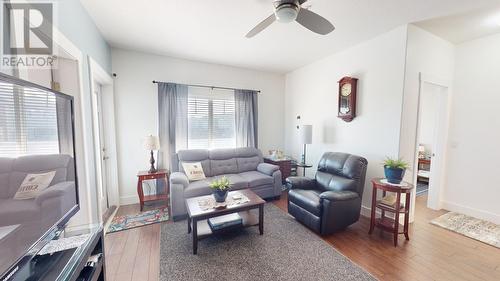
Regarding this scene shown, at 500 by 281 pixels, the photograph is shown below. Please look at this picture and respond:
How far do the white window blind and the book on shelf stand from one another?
1.66 m

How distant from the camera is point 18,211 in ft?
2.88

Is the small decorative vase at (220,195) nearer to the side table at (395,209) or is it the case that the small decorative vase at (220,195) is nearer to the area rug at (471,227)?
the side table at (395,209)

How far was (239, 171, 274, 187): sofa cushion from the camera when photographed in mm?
3356

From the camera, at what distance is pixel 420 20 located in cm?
238

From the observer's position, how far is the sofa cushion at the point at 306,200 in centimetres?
244

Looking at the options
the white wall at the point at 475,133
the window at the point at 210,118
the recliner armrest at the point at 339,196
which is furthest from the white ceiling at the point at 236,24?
the recliner armrest at the point at 339,196

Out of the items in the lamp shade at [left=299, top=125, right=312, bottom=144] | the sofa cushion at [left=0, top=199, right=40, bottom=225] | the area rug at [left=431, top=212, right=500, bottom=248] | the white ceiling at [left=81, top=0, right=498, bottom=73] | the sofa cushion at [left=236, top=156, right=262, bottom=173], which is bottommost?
the area rug at [left=431, top=212, right=500, bottom=248]

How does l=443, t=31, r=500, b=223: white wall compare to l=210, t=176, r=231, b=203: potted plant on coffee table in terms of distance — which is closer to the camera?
l=210, t=176, r=231, b=203: potted plant on coffee table

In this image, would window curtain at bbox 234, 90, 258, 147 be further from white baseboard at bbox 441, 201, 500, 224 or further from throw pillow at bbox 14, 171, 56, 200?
white baseboard at bbox 441, 201, 500, 224

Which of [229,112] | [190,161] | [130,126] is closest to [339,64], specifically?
[229,112]

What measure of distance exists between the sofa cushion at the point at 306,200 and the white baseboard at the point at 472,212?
2368 millimetres

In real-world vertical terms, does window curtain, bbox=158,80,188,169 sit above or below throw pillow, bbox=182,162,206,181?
above

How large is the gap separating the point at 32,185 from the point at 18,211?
0.14 meters

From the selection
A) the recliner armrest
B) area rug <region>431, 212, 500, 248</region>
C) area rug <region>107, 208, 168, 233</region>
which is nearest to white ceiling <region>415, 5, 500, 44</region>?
the recliner armrest
